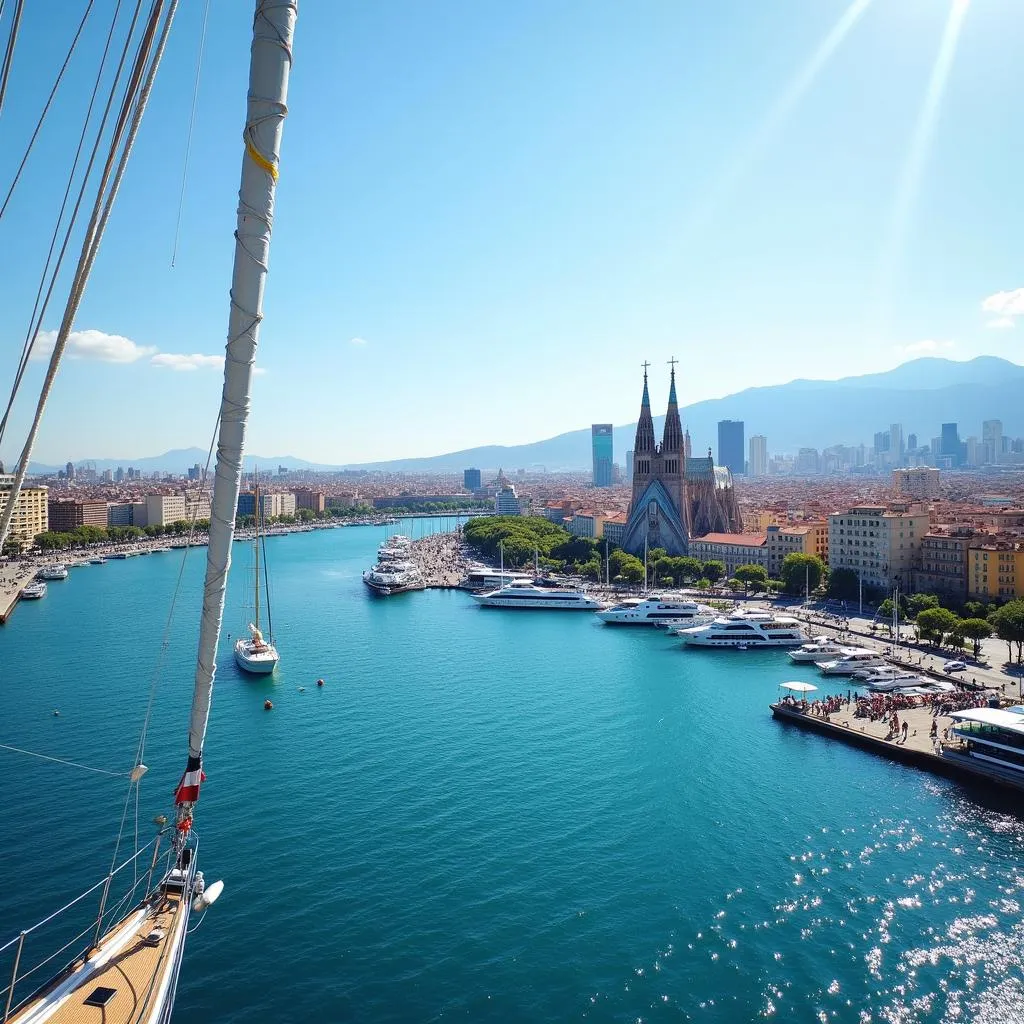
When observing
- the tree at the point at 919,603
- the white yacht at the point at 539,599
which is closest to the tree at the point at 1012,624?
the tree at the point at 919,603

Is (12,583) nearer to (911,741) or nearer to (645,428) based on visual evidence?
(645,428)

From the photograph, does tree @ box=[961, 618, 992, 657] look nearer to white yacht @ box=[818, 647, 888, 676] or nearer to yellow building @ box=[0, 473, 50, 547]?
white yacht @ box=[818, 647, 888, 676]

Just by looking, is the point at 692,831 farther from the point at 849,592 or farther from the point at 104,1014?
the point at 849,592

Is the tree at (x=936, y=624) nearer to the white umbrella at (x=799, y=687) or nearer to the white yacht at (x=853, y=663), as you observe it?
the white yacht at (x=853, y=663)

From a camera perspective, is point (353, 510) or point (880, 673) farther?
point (353, 510)

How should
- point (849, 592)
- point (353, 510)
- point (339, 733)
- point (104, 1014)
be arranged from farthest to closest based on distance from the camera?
point (353, 510) < point (849, 592) < point (339, 733) < point (104, 1014)

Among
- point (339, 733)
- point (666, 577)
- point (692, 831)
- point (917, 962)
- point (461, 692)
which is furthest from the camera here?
point (666, 577)

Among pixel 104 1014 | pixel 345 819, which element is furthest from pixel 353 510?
pixel 104 1014
